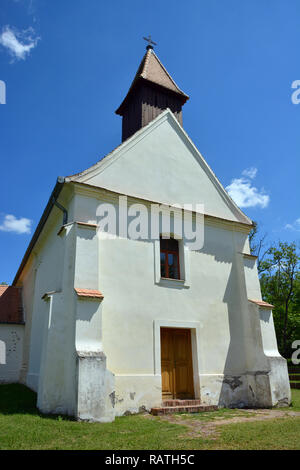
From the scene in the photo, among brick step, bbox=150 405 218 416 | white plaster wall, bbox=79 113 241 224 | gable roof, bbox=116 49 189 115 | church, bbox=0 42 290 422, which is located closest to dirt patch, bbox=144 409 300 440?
brick step, bbox=150 405 218 416

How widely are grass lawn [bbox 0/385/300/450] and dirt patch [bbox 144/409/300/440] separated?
0.9 inches

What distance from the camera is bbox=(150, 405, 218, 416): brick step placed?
30.0 ft

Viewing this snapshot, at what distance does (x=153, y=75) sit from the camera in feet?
51.1

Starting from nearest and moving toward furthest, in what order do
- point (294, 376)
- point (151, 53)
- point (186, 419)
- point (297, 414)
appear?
point (186, 419) → point (297, 414) → point (151, 53) → point (294, 376)

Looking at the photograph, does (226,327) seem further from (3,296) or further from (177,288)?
(3,296)

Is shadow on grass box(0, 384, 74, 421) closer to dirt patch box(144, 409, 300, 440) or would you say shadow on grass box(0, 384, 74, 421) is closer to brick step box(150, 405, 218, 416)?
brick step box(150, 405, 218, 416)

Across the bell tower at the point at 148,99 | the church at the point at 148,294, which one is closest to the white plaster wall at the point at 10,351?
the church at the point at 148,294

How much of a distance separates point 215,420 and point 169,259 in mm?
4964

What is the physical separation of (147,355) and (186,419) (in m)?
2.01

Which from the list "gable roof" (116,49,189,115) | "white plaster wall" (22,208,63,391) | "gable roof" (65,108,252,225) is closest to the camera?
"white plaster wall" (22,208,63,391)

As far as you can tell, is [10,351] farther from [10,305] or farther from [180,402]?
[180,402]

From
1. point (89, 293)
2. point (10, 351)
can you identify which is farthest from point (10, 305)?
point (89, 293)
